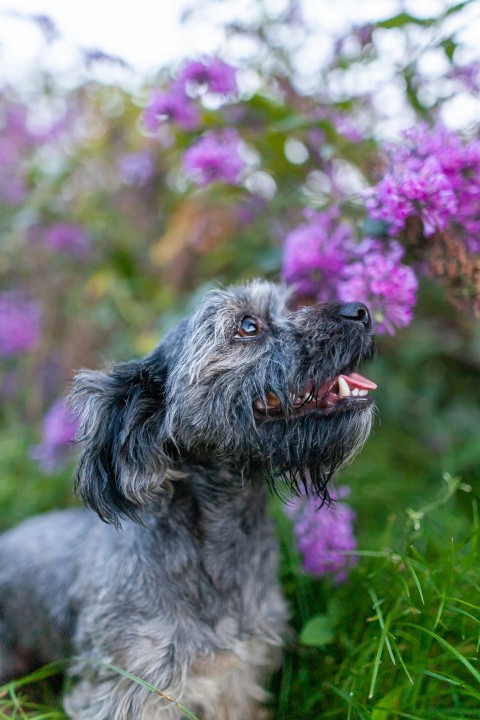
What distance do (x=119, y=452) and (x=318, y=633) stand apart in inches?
39.0

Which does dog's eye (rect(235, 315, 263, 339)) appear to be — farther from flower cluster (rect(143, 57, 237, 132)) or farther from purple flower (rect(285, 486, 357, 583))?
flower cluster (rect(143, 57, 237, 132))

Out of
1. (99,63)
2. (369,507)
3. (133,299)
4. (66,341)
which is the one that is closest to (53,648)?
(369,507)

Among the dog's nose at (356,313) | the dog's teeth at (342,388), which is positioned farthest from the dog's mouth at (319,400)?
the dog's nose at (356,313)

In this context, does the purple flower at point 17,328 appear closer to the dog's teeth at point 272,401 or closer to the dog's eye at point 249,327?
the dog's eye at point 249,327

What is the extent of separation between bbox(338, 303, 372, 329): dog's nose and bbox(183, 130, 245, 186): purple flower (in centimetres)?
101

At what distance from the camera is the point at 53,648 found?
215 centimetres

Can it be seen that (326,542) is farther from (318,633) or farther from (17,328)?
(17,328)

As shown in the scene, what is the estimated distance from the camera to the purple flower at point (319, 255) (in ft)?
7.25

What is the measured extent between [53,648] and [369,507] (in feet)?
5.42

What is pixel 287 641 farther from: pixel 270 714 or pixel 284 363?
pixel 284 363

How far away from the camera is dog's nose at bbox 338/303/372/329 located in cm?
167

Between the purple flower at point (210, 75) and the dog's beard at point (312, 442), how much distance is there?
158 cm

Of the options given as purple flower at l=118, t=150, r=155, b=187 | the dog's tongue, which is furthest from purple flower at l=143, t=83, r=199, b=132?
the dog's tongue

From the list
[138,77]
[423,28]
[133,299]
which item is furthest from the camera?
[133,299]
